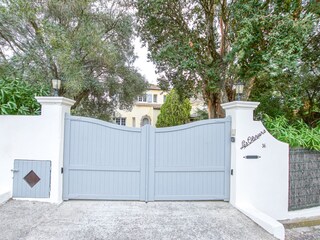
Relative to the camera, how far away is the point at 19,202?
409cm

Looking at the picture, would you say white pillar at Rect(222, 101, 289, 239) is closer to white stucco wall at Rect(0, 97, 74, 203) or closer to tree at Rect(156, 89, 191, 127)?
white stucco wall at Rect(0, 97, 74, 203)

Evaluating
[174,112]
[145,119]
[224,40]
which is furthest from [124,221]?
[145,119]

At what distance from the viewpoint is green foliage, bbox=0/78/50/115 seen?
464 cm

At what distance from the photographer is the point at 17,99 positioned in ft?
16.5

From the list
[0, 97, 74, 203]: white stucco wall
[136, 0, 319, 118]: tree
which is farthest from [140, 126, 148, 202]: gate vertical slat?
[136, 0, 319, 118]: tree

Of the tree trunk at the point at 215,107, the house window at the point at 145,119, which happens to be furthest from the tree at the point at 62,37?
the house window at the point at 145,119

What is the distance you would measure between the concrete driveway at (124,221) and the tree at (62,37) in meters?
4.02

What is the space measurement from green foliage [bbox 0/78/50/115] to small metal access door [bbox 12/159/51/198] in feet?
3.94

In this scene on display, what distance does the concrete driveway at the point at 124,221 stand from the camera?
3.17 meters

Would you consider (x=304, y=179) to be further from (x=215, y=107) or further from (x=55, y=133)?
(x=55, y=133)

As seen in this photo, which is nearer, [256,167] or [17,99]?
[256,167]

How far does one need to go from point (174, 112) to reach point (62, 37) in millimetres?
12200

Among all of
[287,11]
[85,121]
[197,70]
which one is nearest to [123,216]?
[85,121]

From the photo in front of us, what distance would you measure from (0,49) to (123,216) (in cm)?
715
